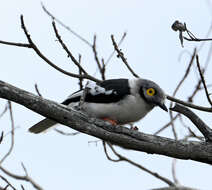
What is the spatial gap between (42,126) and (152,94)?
170 cm

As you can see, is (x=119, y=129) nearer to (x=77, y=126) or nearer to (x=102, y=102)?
(x=77, y=126)

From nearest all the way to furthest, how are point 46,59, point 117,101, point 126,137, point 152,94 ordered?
point 126,137, point 46,59, point 117,101, point 152,94

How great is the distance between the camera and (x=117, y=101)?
652 cm

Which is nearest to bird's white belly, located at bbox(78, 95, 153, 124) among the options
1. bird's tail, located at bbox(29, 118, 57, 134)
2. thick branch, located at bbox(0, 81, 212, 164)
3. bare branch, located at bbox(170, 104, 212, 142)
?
bird's tail, located at bbox(29, 118, 57, 134)

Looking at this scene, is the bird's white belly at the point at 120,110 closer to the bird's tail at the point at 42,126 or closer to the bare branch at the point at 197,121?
the bird's tail at the point at 42,126

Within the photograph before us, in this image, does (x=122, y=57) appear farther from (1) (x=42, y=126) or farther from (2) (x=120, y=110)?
(1) (x=42, y=126)

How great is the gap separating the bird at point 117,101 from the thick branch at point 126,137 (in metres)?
0.84

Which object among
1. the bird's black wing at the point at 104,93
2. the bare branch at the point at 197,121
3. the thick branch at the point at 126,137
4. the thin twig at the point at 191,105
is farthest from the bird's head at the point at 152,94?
the thick branch at the point at 126,137

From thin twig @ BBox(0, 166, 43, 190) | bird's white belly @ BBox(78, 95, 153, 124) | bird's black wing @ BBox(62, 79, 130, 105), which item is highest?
bird's black wing @ BBox(62, 79, 130, 105)

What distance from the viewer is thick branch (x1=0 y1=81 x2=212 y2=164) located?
206 inches

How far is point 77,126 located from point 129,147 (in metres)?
0.67

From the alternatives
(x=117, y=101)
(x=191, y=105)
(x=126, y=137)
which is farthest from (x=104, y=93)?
(x=191, y=105)

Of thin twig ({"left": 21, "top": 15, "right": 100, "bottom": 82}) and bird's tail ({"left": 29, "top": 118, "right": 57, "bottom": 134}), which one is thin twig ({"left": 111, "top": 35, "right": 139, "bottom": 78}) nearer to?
thin twig ({"left": 21, "top": 15, "right": 100, "bottom": 82})

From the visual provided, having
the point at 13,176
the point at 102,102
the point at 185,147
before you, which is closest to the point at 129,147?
the point at 185,147
